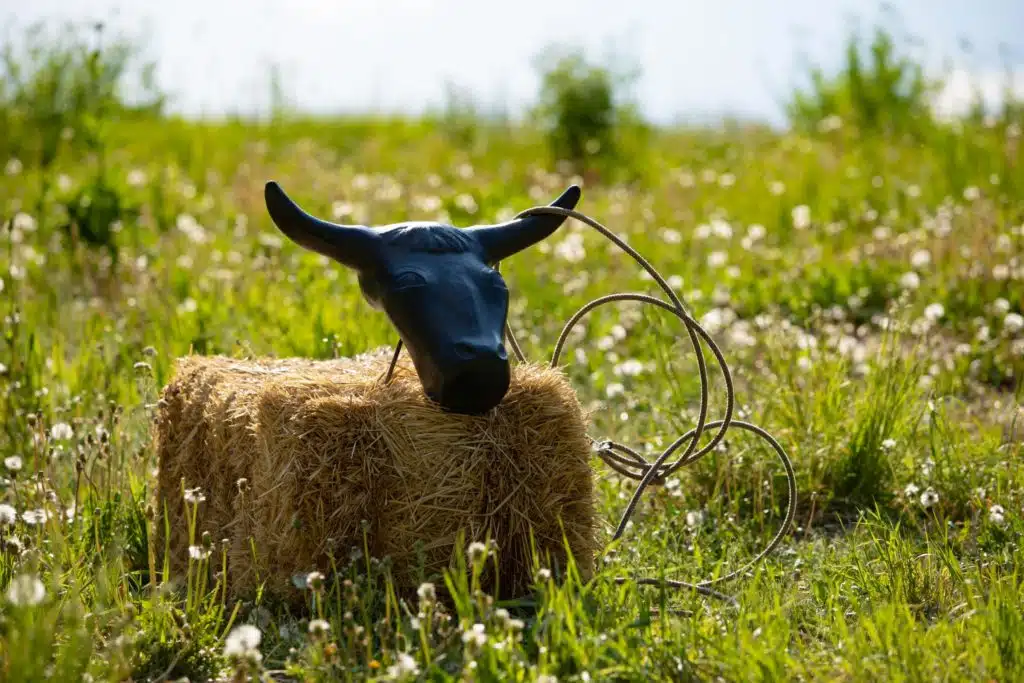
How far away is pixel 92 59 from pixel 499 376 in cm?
549

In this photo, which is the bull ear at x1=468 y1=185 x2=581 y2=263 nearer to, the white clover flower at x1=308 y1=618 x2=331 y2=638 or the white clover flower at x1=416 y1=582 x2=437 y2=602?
the white clover flower at x1=416 y1=582 x2=437 y2=602

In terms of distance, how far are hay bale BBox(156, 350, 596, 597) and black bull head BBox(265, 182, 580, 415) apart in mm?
141

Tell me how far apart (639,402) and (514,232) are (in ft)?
7.08

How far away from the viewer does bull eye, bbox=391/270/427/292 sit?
354 centimetres

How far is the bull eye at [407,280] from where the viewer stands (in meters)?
3.54

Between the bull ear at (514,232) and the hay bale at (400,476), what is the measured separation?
41 cm

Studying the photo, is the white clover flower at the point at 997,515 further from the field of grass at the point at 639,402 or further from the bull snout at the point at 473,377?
the bull snout at the point at 473,377

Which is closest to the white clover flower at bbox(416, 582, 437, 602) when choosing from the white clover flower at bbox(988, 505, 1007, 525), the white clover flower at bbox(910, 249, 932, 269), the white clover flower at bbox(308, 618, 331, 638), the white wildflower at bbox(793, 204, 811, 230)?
the white clover flower at bbox(308, 618, 331, 638)

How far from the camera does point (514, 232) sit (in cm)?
388

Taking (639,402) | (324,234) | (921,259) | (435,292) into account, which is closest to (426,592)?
(435,292)

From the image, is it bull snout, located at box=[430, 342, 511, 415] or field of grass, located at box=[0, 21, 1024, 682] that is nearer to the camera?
field of grass, located at box=[0, 21, 1024, 682]

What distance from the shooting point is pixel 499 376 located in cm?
347

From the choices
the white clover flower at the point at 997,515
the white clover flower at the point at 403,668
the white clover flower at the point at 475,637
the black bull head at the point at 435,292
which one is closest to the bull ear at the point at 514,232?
the black bull head at the point at 435,292

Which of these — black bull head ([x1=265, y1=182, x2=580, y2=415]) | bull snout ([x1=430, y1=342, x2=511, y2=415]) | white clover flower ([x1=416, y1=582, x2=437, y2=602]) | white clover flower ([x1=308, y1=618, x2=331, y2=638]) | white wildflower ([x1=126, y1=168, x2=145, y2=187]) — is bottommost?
white clover flower ([x1=308, y1=618, x2=331, y2=638])
